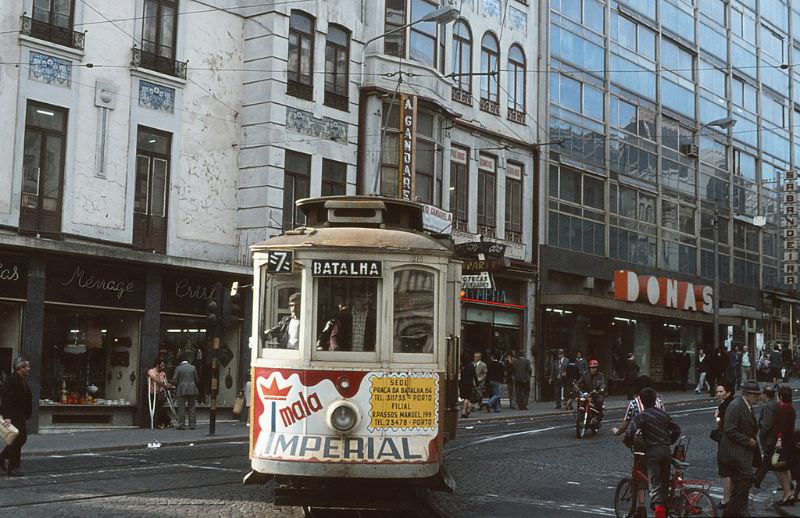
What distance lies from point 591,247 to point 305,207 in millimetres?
28253

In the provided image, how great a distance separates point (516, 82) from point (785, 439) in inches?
952

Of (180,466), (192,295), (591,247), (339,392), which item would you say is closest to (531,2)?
(591,247)

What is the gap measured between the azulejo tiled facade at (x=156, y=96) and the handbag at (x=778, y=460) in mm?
16171

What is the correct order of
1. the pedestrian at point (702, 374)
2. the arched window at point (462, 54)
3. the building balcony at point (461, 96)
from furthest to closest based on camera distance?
the pedestrian at point (702, 374)
the building balcony at point (461, 96)
the arched window at point (462, 54)

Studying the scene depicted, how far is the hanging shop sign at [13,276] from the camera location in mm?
20922

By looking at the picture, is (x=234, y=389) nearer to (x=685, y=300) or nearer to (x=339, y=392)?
(x=339, y=392)

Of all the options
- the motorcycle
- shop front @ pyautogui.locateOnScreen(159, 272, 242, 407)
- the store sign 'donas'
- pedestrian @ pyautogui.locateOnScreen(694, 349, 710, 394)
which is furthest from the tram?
the store sign 'donas'

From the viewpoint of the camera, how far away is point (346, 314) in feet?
35.0

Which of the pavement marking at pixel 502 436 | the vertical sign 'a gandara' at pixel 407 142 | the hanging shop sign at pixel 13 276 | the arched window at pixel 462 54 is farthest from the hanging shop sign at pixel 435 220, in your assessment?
the hanging shop sign at pixel 13 276

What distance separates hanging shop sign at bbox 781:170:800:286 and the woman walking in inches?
1652

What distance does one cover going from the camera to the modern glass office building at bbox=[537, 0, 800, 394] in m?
37.9

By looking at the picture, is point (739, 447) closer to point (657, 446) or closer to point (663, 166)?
point (657, 446)

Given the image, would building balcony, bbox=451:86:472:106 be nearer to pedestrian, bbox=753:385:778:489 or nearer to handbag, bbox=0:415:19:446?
pedestrian, bbox=753:385:778:489

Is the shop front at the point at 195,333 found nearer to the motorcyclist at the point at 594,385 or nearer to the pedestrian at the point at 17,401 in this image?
the motorcyclist at the point at 594,385
